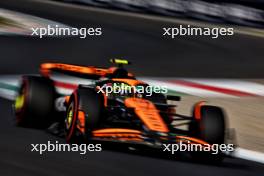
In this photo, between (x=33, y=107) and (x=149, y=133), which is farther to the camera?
(x=33, y=107)

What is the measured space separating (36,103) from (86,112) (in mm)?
1053

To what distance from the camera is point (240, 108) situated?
12.7 meters

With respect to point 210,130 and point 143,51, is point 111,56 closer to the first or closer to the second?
point 143,51

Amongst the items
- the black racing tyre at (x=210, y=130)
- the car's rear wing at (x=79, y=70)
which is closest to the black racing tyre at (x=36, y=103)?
the car's rear wing at (x=79, y=70)

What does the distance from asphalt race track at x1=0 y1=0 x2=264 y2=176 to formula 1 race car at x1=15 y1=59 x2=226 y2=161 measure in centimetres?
22

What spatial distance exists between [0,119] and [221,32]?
49.6 feet

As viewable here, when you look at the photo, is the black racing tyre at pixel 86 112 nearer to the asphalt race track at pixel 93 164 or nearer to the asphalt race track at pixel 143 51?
the asphalt race track at pixel 93 164

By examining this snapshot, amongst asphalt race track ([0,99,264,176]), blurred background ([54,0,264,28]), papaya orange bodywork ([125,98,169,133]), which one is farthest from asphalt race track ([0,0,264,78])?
asphalt race track ([0,99,264,176])

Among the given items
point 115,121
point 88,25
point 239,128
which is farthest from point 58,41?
point 115,121

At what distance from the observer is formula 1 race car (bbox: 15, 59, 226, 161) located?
8.55 m

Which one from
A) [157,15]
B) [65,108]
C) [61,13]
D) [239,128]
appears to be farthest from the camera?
[157,15]

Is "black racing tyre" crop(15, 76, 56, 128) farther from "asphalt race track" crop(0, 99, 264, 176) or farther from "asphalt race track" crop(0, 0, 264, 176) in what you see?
"asphalt race track" crop(0, 99, 264, 176)

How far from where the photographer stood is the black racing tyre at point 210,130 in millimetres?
8609

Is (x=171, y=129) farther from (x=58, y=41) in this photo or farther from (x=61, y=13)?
(x=61, y=13)
